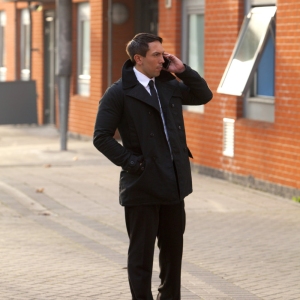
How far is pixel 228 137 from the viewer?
44.5 feet

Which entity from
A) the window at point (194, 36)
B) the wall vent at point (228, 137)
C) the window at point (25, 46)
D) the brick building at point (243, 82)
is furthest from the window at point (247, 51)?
the window at point (25, 46)

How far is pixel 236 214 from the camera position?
35.0 feet

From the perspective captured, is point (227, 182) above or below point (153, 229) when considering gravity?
below

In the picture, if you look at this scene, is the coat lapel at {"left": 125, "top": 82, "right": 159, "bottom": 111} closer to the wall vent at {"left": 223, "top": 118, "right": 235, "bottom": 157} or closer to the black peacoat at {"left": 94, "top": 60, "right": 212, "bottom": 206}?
the black peacoat at {"left": 94, "top": 60, "right": 212, "bottom": 206}

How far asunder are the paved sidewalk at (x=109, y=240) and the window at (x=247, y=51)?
1.33m

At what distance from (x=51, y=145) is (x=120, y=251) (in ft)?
33.6

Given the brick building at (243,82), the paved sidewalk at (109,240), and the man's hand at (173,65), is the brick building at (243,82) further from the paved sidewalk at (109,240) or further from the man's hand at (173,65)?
the man's hand at (173,65)

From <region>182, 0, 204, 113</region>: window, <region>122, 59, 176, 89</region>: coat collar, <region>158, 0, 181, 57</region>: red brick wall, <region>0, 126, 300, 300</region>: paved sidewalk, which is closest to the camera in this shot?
<region>122, 59, 176, 89</region>: coat collar

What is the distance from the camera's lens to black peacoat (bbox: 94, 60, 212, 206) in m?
5.80

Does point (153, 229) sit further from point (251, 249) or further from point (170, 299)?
point (251, 249)

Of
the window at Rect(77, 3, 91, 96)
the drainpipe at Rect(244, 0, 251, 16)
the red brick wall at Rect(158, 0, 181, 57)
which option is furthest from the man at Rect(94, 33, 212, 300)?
the window at Rect(77, 3, 91, 96)

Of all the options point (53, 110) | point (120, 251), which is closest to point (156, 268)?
point (120, 251)

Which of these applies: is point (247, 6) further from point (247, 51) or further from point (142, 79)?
point (142, 79)

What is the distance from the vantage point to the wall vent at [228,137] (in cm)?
Result: 1343
